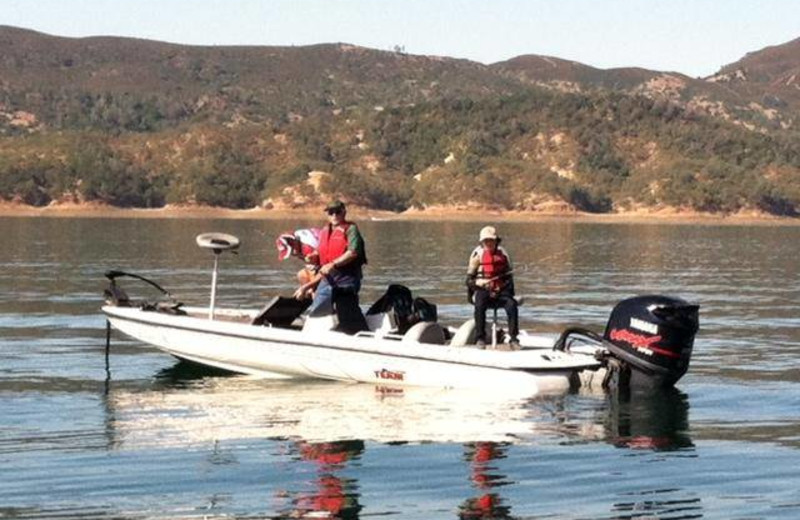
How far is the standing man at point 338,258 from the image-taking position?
62.8 ft

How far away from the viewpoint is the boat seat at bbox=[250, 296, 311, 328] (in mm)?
20422

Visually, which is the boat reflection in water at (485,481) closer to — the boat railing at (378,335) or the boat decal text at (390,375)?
the boat decal text at (390,375)

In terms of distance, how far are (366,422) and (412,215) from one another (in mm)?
101023

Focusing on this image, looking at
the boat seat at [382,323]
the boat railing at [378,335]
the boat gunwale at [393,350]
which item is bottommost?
the boat gunwale at [393,350]

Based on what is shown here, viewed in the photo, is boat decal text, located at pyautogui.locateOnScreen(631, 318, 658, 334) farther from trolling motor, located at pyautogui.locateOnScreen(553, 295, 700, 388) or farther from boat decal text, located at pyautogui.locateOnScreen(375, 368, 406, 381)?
boat decal text, located at pyautogui.locateOnScreen(375, 368, 406, 381)

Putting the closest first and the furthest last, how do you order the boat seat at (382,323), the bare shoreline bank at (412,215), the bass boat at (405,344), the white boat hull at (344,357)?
the bass boat at (405,344), the white boat hull at (344,357), the boat seat at (382,323), the bare shoreline bank at (412,215)

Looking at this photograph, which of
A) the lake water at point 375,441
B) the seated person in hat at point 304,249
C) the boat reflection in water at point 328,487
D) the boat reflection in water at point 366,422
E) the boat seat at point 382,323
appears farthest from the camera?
the seated person in hat at point 304,249

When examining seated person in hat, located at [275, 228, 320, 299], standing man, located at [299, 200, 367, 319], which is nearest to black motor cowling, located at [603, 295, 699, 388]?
standing man, located at [299, 200, 367, 319]

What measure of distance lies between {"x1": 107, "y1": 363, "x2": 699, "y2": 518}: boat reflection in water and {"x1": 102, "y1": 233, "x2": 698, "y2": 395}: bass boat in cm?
21

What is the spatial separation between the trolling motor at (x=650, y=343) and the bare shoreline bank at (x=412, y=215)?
9037cm

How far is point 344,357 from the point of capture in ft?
62.0

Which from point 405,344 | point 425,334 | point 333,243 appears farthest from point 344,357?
point 333,243

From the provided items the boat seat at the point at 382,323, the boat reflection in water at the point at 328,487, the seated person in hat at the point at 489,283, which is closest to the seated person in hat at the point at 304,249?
the boat seat at the point at 382,323

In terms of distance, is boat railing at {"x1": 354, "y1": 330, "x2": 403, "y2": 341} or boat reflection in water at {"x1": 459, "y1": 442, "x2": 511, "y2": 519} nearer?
boat reflection in water at {"x1": 459, "y1": 442, "x2": 511, "y2": 519}
